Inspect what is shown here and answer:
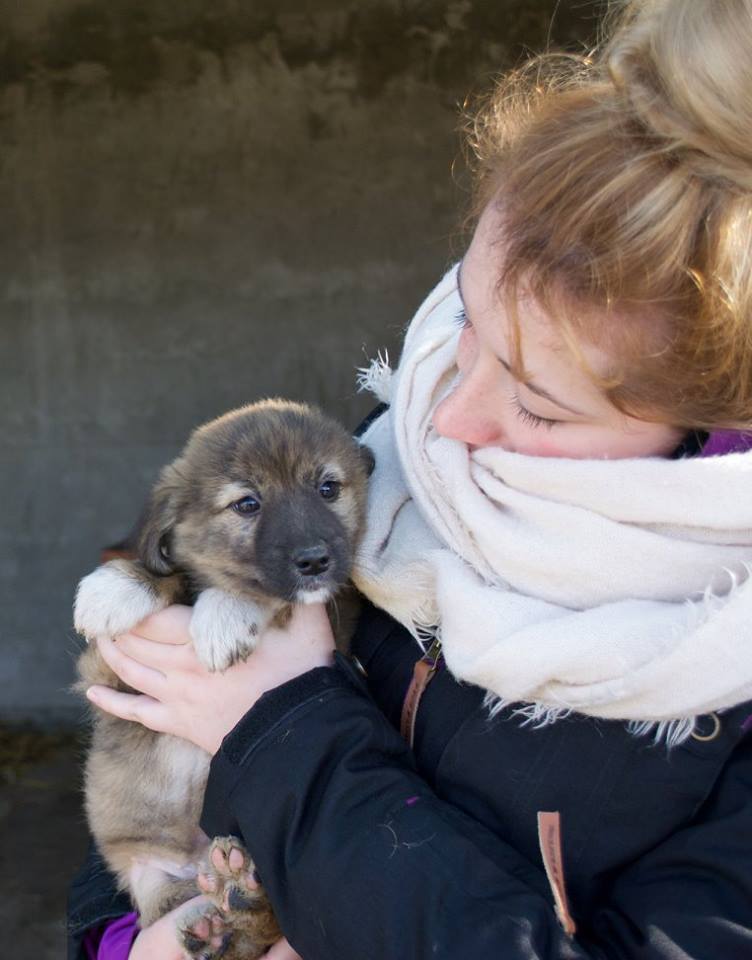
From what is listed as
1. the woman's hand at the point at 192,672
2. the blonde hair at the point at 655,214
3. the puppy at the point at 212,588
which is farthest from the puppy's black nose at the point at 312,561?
the blonde hair at the point at 655,214

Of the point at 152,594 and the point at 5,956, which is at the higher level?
the point at 152,594

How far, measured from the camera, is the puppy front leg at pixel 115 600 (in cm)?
209

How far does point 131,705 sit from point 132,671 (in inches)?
3.0

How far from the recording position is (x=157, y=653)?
2.04 m

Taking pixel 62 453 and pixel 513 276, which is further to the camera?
pixel 62 453

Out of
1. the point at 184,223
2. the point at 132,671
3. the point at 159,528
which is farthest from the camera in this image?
the point at 184,223

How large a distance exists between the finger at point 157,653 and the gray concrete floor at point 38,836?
2.92 metres

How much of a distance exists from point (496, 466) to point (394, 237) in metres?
4.85

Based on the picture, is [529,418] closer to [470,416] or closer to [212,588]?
[470,416]

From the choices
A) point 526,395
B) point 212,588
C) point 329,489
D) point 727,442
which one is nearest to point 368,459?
point 329,489

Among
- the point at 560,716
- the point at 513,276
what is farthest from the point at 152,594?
the point at 513,276

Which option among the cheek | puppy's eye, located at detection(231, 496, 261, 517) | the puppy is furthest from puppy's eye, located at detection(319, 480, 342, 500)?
the cheek

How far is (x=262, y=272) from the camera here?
640 centimetres

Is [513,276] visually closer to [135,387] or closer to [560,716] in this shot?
[560,716]
